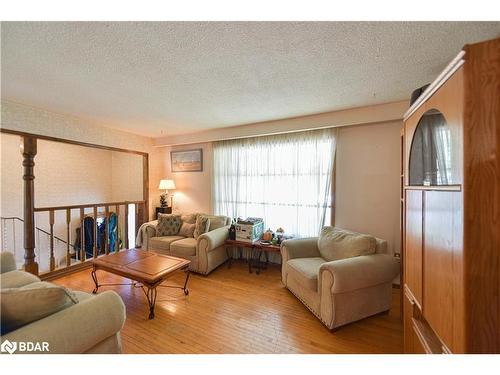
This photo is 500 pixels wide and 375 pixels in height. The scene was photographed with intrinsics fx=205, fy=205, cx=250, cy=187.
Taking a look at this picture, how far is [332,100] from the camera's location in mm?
2428

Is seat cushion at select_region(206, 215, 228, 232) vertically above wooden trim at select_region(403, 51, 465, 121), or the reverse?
wooden trim at select_region(403, 51, 465, 121)

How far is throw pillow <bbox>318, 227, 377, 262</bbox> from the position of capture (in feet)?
6.70

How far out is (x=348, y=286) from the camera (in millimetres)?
1756

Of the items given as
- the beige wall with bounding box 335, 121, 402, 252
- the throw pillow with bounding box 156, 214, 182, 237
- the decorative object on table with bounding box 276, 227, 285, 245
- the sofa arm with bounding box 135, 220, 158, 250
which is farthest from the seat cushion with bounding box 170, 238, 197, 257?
the beige wall with bounding box 335, 121, 402, 252

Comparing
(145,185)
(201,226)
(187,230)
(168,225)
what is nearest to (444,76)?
(201,226)

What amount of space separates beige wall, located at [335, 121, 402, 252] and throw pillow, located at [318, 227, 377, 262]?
0.60 metres

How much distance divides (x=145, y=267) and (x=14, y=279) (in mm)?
964

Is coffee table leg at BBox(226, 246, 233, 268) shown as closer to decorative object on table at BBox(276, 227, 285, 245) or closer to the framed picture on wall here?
decorative object on table at BBox(276, 227, 285, 245)

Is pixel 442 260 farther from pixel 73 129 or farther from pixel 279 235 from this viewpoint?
pixel 73 129

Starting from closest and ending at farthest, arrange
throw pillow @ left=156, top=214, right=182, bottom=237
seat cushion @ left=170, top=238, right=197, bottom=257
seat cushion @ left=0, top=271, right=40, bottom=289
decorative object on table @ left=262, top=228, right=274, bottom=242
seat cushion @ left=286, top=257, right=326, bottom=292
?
1. seat cushion @ left=0, top=271, right=40, bottom=289
2. seat cushion @ left=286, top=257, right=326, bottom=292
3. seat cushion @ left=170, top=238, right=197, bottom=257
4. decorative object on table @ left=262, top=228, right=274, bottom=242
5. throw pillow @ left=156, top=214, right=182, bottom=237

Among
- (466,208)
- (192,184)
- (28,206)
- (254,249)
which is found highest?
(192,184)

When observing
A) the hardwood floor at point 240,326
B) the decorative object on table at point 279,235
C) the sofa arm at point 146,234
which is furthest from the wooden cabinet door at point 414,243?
the sofa arm at point 146,234
